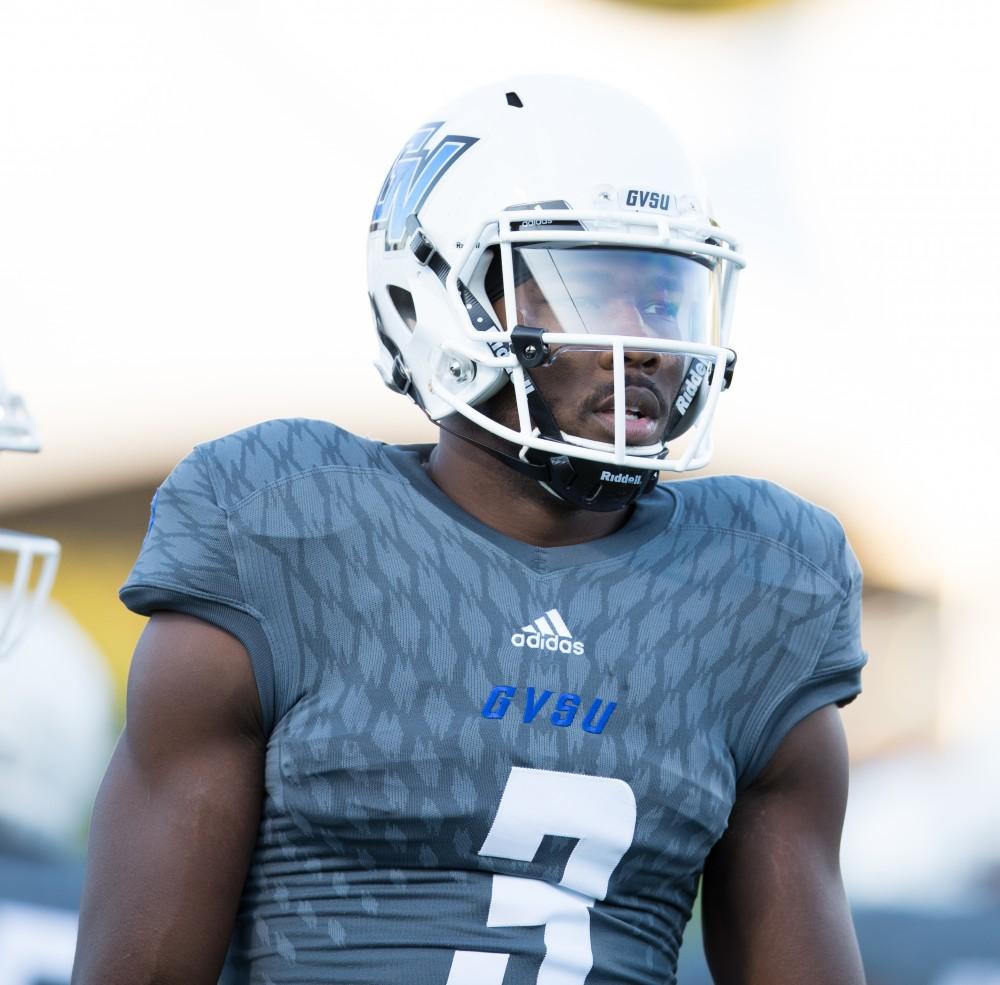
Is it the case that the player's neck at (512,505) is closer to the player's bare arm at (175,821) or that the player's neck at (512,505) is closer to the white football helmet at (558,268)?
the white football helmet at (558,268)

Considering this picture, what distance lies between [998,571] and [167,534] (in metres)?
1.58

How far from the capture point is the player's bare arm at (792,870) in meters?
1.38

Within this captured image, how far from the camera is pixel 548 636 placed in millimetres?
1290

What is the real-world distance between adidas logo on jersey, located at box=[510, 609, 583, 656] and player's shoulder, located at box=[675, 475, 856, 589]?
0.19m

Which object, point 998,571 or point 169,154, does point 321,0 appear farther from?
point 998,571

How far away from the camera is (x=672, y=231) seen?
54.7 inches

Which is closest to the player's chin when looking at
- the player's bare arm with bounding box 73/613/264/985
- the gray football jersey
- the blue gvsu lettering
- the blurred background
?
the gray football jersey

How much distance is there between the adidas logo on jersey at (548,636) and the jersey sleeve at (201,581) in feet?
0.67

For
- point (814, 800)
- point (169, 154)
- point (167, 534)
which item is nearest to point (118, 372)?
point (169, 154)

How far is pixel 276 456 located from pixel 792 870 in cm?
57

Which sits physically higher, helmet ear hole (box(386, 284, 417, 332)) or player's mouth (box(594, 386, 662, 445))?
helmet ear hole (box(386, 284, 417, 332))

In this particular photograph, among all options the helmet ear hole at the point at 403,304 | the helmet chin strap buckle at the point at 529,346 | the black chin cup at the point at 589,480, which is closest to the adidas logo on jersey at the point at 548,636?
the black chin cup at the point at 589,480

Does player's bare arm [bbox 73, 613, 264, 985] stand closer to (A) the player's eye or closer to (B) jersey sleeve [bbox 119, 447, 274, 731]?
(B) jersey sleeve [bbox 119, 447, 274, 731]

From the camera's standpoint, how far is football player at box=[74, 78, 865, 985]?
1229 mm
